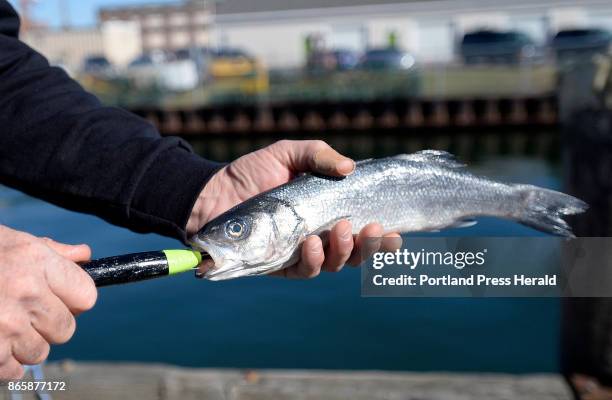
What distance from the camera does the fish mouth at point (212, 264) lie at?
2178mm

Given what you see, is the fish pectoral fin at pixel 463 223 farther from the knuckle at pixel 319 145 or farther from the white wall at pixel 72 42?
the white wall at pixel 72 42

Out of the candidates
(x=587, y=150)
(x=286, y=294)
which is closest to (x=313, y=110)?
(x=286, y=294)

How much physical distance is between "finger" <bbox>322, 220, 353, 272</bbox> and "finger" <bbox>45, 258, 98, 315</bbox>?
0.93 metres

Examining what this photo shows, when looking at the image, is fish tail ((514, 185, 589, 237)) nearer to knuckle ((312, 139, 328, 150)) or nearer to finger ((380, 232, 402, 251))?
finger ((380, 232, 402, 251))

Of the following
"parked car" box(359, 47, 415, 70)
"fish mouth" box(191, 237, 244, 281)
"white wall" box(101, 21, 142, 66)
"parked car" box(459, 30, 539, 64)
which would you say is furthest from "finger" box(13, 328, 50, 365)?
"white wall" box(101, 21, 142, 66)

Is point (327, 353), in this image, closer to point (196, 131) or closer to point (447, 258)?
point (447, 258)

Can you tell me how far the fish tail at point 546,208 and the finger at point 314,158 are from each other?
0.67m

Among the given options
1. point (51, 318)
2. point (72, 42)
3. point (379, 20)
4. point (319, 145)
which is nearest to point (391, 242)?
point (319, 145)

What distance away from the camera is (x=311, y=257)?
2381 millimetres

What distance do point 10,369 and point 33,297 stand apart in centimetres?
22

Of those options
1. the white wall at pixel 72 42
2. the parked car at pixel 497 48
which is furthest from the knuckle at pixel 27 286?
the white wall at pixel 72 42

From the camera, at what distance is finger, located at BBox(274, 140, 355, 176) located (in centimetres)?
240

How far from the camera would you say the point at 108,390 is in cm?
413

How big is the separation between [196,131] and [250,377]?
1573 centimetres
